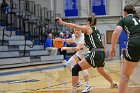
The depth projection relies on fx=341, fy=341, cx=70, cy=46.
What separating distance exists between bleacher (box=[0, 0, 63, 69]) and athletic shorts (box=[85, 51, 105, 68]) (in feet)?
32.1

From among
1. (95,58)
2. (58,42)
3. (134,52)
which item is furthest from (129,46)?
(58,42)

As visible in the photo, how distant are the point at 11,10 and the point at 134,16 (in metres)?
17.2

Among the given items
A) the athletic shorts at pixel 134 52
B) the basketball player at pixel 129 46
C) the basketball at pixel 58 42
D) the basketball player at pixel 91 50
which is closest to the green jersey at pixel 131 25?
the basketball player at pixel 129 46

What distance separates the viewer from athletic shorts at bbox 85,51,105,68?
7.55 metres

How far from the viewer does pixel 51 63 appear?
66.4 feet

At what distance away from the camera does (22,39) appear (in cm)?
2034

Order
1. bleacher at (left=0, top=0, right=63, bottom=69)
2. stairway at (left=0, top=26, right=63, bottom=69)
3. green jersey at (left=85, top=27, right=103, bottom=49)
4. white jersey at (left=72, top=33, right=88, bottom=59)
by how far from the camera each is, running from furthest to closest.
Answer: bleacher at (left=0, top=0, right=63, bottom=69) < stairway at (left=0, top=26, right=63, bottom=69) < white jersey at (left=72, top=33, right=88, bottom=59) < green jersey at (left=85, top=27, right=103, bottom=49)

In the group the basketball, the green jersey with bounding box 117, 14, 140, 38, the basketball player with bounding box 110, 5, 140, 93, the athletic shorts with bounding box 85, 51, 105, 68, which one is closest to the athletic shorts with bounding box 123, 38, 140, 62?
the basketball player with bounding box 110, 5, 140, 93

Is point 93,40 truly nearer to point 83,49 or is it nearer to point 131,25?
point 83,49

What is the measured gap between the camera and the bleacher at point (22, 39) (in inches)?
698

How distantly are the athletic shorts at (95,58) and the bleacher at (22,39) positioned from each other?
9.79 meters

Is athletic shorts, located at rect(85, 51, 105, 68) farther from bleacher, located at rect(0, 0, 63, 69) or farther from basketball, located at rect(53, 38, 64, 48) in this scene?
bleacher, located at rect(0, 0, 63, 69)

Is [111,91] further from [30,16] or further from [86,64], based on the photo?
[30,16]

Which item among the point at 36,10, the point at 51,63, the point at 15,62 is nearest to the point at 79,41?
the point at 15,62
